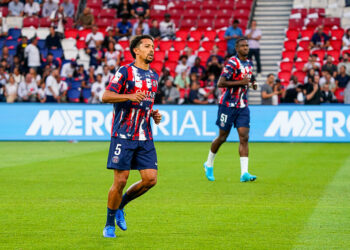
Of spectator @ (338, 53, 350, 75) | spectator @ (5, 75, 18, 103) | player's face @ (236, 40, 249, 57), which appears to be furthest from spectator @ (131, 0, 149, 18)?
player's face @ (236, 40, 249, 57)

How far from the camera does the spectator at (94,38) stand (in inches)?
1053

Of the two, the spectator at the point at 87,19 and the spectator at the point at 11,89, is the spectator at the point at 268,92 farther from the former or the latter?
the spectator at the point at 87,19

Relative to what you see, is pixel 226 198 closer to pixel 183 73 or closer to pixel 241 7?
pixel 183 73

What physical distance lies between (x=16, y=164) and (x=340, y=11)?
1704cm

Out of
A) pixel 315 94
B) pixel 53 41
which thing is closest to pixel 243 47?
pixel 315 94

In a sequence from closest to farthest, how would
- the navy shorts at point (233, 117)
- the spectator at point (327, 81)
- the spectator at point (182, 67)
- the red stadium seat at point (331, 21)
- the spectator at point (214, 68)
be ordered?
the navy shorts at point (233, 117) → the spectator at point (327, 81) → the spectator at point (214, 68) → the spectator at point (182, 67) → the red stadium seat at point (331, 21)

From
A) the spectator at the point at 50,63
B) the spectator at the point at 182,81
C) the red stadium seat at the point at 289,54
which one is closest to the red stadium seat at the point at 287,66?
the red stadium seat at the point at 289,54

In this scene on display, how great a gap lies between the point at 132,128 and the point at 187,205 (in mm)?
2487

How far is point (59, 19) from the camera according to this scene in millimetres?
28312

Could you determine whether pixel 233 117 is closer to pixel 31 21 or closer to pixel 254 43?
pixel 254 43

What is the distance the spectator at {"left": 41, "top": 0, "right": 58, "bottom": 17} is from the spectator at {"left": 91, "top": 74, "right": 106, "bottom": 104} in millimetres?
6547

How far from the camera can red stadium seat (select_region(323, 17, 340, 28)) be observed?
89.6 feet

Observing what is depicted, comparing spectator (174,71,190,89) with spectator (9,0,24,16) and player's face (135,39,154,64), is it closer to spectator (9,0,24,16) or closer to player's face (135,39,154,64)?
spectator (9,0,24,16)

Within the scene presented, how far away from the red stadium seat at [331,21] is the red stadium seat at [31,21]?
11593mm
